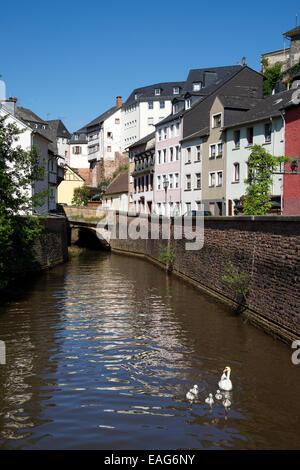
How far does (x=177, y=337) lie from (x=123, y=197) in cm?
6113

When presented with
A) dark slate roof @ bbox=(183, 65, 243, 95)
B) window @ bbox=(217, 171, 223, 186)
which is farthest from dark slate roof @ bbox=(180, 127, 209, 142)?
dark slate roof @ bbox=(183, 65, 243, 95)

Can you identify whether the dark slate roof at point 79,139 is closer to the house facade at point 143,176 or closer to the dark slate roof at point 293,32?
the house facade at point 143,176

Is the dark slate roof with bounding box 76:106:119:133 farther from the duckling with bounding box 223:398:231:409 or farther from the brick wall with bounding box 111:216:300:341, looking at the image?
the duckling with bounding box 223:398:231:409

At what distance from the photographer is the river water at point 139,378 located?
10.2m

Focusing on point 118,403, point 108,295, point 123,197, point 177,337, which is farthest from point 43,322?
point 123,197

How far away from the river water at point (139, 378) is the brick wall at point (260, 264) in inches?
28.6

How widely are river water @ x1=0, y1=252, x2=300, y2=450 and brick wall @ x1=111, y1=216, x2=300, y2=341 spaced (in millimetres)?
727

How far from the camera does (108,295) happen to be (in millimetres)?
27969

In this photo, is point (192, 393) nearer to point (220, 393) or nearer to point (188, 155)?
point (220, 393)

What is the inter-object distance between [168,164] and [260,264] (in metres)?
41.8

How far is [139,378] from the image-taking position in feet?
44.6

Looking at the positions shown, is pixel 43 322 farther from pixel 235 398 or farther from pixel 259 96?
pixel 259 96

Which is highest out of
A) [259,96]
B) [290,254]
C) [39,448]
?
[259,96]

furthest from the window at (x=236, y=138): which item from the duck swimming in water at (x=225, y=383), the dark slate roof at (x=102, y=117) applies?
the dark slate roof at (x=102, y=117)
